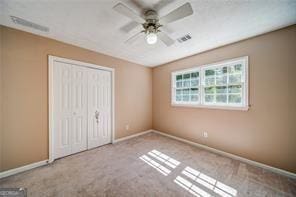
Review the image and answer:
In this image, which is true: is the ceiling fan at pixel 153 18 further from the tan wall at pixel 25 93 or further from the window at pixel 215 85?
the tan wall at pixel 25 93

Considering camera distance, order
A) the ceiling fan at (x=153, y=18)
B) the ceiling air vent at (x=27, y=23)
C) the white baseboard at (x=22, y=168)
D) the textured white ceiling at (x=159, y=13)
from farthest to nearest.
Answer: the white baseboard at (x=22, y=168) → the ceiling air vent at (x=27, y=23) → the textured white ceiling at (x=159, y=13) → the ceiling fan at (x=153, y=18)

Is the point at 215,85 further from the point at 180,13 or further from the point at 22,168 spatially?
the point at 22,168

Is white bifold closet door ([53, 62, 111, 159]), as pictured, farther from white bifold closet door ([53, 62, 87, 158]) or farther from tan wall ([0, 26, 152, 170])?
tan wall ([0, 26, 152, 170])

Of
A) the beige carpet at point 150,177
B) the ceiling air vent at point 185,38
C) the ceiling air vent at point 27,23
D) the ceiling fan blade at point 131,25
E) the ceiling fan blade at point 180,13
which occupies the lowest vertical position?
the beige carpet at point 150,177

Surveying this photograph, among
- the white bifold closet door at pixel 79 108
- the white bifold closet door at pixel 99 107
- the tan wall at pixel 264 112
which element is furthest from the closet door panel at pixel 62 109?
the tan wall at pixel 264 112

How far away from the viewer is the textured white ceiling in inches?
64.1

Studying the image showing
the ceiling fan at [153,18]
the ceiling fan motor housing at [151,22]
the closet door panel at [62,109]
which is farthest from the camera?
the closet door panel at [62,109]

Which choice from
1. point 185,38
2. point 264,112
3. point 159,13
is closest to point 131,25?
point 159,13

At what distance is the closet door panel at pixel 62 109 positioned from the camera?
2.61 m

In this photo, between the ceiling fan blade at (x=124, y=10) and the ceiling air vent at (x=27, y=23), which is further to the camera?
the ceiling air vent at (x=27, y=23)

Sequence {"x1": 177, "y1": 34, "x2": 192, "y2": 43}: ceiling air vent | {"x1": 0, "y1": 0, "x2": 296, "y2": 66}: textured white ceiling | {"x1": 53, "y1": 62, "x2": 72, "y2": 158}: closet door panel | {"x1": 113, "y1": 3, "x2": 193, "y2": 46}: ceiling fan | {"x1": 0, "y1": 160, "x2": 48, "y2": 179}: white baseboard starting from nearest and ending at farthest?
{"x1": 113, "y1": 3, "x2": 193, "y2": 46}: ceiling fan
{"x1": 0, "y1": 0, "x2": 296, "y2": 66}: textured white ceiling
{"x1": 0, "y1": 160, "x2": 48, "y2": 179}: white baseboard
{"x1": 177, "y1": 34, "x2": 192, "y2": 43}: ceiling air vent
{"x1": 53, "y1": 62, "x2": 72, "y2": 158}: closet door panel

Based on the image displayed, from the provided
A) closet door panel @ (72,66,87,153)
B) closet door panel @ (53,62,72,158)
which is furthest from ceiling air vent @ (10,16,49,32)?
closet door panel @ (72,66,87,153)

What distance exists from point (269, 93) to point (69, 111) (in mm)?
4139

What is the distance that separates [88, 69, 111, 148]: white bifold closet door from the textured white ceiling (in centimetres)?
84
